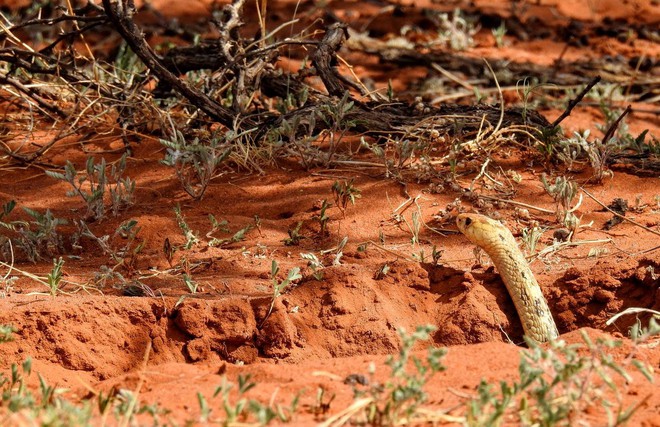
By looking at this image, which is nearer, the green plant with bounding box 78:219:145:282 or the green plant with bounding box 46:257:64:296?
the green plant with bounding box 46:257:64:296

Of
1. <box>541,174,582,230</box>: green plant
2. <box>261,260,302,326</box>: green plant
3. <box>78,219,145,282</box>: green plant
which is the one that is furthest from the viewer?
<box>541,174,582,230</box>: green plant

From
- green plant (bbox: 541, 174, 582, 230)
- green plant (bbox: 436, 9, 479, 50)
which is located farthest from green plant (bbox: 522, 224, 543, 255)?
green plant (bbox: 436, 9, 479, 50)

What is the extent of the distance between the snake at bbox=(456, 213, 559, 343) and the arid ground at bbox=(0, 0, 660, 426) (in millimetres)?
125

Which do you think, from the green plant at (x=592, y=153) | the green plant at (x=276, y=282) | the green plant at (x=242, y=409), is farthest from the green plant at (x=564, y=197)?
the green plant at (x=242, y=409)

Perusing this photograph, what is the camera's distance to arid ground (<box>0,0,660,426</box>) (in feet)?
10.5

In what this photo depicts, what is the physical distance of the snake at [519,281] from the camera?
416 centimetres

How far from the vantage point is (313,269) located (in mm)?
4344

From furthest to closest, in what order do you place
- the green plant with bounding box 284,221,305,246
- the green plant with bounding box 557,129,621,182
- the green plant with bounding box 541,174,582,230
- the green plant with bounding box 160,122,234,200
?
the green plant with bounding box 557,129,621,182 → the green plant with bounding box 160,122,234,200 → the green plant with bounding box 541,174,582,230 → the green plant with bounding box 284,221,305,246

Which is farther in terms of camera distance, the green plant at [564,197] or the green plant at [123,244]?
the green plant at [564,197]

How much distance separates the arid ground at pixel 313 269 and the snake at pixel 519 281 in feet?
0.41

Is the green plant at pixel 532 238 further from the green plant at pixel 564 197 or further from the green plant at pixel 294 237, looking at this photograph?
the green plant at pixel 294 237

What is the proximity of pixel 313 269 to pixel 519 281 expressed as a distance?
0.89m

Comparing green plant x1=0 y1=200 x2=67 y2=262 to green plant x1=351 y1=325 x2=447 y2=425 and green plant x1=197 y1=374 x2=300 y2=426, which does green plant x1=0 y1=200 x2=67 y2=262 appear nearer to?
green plant x1=197 y1=374 x2=300 y2=426

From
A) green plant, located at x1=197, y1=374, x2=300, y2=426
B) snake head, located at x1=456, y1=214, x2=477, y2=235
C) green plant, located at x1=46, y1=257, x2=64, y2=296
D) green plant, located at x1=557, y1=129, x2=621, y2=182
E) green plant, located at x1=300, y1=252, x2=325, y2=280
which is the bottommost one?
green plant, located at x1=557, y1=129, x2=621, y2=182
